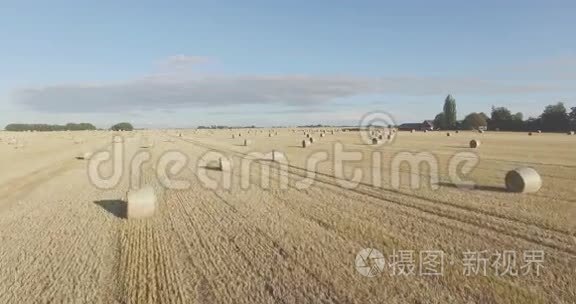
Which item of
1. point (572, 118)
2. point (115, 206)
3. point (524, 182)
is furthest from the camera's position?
point (572, 118)

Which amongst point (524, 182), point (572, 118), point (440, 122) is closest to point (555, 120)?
point (572, 118)

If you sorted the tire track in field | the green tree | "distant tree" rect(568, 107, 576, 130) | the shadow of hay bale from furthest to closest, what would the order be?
the green tree, "distant tree" rect(568, 107, 576, 130), the shadow of hay bale, the tire track in field

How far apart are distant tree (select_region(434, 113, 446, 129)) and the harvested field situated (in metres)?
120

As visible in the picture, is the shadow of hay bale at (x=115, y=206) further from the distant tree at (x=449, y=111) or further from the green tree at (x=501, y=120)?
the distant tree at (x=449, y=111)

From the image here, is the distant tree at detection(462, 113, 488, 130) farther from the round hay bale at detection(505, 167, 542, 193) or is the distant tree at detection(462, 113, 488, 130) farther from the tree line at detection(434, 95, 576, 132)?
the round hay bale at detection(505, 167, 542, 193)

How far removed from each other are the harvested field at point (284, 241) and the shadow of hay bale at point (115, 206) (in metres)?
0.05

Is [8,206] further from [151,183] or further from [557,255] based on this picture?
[557,255]

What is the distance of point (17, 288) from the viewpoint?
8930 mm

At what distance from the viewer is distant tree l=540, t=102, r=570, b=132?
313ft

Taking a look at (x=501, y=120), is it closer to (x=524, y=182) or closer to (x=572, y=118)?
(x=572, y=118)

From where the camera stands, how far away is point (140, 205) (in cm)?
1445

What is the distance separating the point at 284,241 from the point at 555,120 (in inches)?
3918

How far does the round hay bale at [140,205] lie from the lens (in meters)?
14.4

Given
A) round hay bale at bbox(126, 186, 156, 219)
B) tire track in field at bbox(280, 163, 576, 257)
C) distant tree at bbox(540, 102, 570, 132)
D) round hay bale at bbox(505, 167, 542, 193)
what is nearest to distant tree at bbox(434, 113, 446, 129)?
distant tree at bbox(540, 102, 570, 132)
